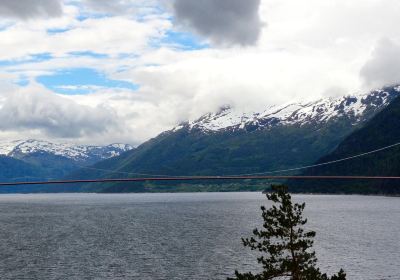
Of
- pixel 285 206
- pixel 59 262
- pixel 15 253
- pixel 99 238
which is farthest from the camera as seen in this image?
pixel 99 238

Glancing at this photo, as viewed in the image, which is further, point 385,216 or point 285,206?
point 385,216

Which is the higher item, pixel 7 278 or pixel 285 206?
pixel 285 206

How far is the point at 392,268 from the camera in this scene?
79.4 m

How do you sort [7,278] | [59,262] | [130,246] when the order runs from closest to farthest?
[7,278]
[59,262]
[130,246]

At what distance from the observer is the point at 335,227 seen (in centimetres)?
14500

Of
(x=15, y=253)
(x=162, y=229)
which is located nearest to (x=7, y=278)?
(x=15, y=253)

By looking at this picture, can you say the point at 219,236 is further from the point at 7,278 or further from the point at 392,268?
the point at 7,278

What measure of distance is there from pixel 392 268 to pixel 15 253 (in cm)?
Answer: 6781

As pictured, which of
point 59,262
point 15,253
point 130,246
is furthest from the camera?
point 130,246

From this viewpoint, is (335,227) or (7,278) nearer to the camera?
(7,278)

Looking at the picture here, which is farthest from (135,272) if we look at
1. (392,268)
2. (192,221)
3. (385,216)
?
(385,216)

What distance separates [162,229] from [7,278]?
73.1 metres

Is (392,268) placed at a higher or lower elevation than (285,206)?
lower

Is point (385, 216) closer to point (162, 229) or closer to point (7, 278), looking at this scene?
point (162, 229)
